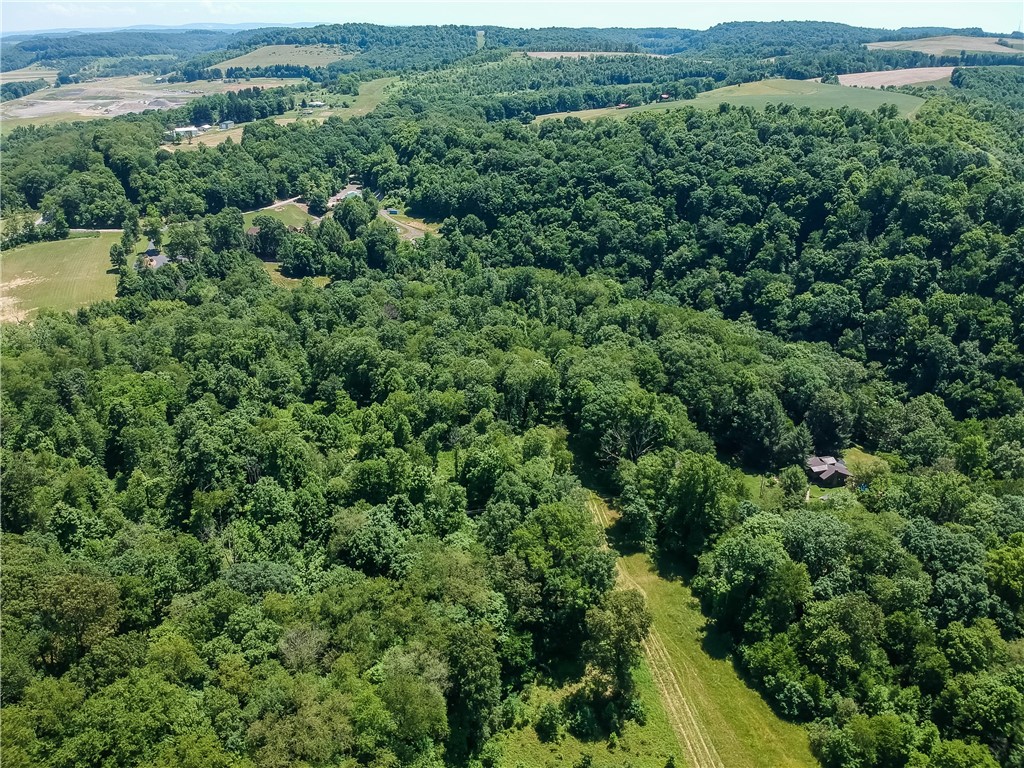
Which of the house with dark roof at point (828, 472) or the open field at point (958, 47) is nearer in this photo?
the house with dark roof at point (828, 472)

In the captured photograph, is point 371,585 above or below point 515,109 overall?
below

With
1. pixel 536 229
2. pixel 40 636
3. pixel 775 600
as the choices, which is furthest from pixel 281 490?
pixel 536 229

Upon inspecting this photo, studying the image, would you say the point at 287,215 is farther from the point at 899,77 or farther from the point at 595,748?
the point at 899,77

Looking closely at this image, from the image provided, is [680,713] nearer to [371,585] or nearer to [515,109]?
[371,585]

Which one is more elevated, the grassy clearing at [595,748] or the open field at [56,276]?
the open field at [56,276]

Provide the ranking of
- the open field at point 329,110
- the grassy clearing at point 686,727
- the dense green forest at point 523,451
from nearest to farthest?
the dense green forest at point 523,451, the grassy clearing at point 686,727, the open field at point 329,110

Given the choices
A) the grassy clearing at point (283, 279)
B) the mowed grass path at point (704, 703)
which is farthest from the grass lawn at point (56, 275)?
the mowed grass path at point (704, 703)

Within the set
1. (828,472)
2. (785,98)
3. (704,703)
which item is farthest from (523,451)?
(785,98)

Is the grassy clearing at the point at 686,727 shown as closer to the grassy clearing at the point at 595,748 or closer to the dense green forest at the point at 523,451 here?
the grassy clearing at the point at 595,748
